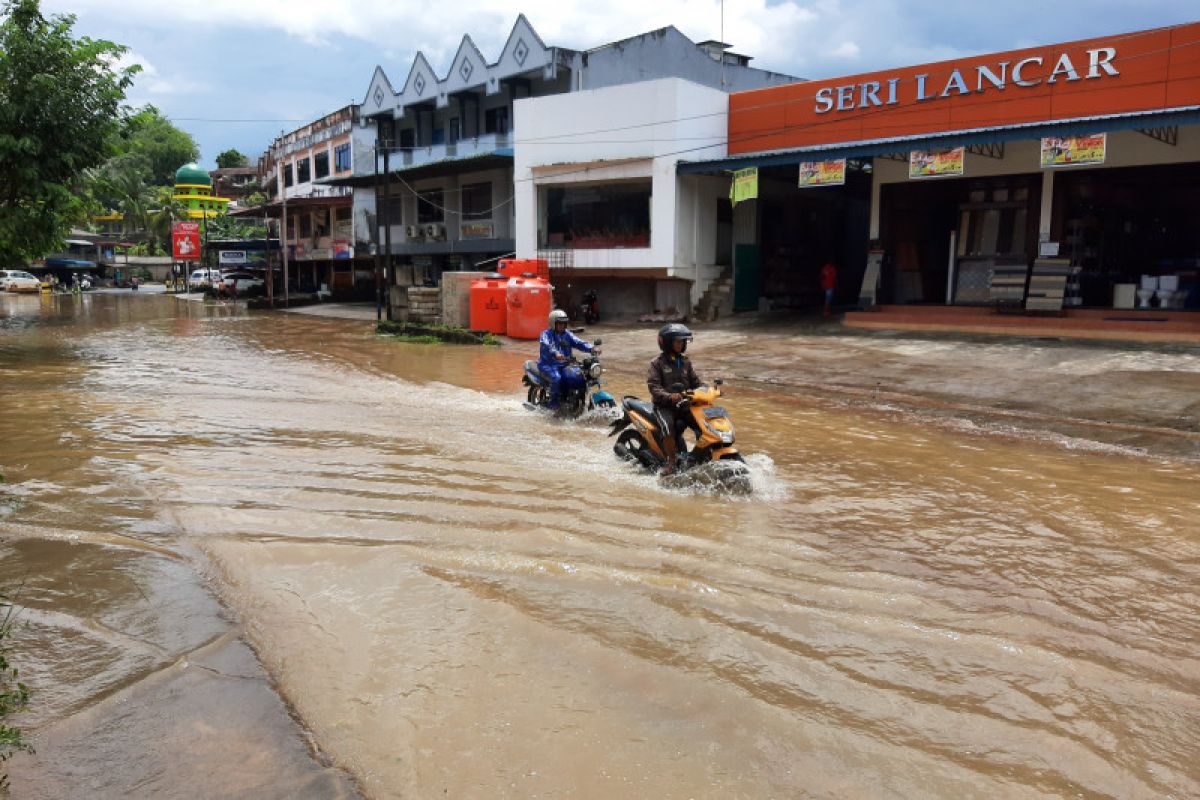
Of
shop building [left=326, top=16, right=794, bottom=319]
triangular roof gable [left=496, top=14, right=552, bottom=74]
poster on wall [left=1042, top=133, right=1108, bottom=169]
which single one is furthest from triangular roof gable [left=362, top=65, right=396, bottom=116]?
poster on wall [left=1042, top=133, right=1108, bottom=169]

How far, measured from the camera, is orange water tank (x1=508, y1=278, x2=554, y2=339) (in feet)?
68.0

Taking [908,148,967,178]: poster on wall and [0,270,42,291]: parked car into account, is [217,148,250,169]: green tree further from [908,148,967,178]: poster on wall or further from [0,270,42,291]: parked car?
[908,148,967,178]: poster on wall

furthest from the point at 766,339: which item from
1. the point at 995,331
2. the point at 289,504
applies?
the point at 289,504

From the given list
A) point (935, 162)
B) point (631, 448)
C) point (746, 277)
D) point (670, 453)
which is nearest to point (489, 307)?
point (746, 277)

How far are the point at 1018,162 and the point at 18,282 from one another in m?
55.6

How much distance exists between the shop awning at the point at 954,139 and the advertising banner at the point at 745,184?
24cm

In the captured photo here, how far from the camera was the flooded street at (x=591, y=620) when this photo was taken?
130 inches

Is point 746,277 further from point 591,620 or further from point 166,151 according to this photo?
point 166,151

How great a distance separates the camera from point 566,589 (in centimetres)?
503

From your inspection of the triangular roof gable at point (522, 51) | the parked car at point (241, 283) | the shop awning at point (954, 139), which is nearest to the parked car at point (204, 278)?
the parked car at point (241, 283)

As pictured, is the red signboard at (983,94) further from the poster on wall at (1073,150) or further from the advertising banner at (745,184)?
the advertising banner at (745,184)

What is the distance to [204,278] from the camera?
181 ft

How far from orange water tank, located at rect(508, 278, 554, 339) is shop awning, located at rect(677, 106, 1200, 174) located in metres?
4.97

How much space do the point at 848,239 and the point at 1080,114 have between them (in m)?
11.3
